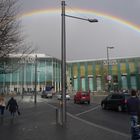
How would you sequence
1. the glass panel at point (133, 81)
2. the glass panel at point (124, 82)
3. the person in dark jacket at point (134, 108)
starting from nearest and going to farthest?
the person in dark jacket at point (134, 108), the glass panel at point (133, 81), the glass panel at point (124, 82)

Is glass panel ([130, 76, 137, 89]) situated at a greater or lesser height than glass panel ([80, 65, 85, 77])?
lesser

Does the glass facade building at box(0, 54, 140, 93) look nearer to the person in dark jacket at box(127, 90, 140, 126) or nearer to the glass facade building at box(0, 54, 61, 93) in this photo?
the glass facade building at box(0, 54, 61, 93)

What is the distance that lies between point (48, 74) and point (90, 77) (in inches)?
645

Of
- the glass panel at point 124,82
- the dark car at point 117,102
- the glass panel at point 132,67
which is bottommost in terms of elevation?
the dark car at point 117,102

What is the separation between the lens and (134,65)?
10550cm

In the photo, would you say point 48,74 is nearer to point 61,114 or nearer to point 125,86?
point 125,86

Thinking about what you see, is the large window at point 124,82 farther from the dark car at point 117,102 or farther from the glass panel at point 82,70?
the dark car at point 117,102

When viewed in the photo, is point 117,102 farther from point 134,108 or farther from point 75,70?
point 75,70

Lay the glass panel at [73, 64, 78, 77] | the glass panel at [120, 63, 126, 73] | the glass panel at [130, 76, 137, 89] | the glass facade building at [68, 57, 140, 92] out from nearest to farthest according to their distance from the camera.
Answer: the glass panel at [130, 76, 137, 89] < the glass facade building at [68, 57, 140, 92] < the glass panel at [120, 63, 126, 73] < the glass panel at [73, 64, 78, 77]

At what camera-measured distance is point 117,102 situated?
2912 cm

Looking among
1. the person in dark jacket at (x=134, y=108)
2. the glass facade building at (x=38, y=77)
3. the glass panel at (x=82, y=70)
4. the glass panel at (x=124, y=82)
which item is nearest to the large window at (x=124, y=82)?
the glass panel at (x=124, y=82)

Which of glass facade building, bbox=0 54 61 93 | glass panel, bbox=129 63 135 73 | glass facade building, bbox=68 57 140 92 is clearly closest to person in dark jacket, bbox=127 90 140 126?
glass facade building, bbox=68 57 140 92

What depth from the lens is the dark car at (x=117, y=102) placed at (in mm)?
28217

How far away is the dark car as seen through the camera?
28217mm
